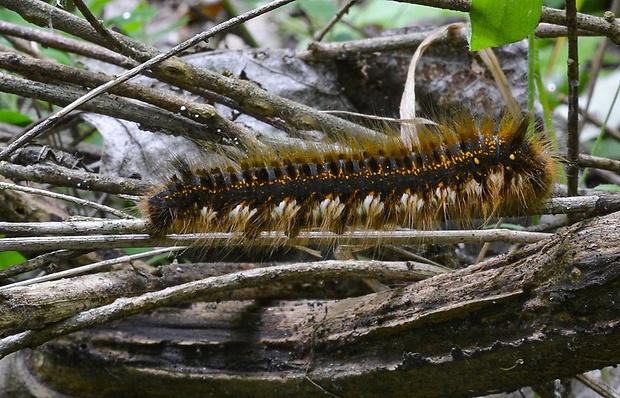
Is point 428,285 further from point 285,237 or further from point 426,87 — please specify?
point 426,87

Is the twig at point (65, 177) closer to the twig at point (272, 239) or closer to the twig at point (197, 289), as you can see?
the twig at point (272, 239)

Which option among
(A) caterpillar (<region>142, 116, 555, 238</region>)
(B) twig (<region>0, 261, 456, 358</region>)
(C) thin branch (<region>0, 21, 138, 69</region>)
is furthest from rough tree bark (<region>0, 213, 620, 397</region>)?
(C) thin branch (<region>0, 21, 138, 69</region>)

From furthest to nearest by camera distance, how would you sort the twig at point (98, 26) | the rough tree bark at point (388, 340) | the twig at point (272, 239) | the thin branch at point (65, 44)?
1. the thin branch at point (65, 44)
2. the twig at point (98, 26)
3. the twig at point (272, 239)
4. the rough tree bark at point (388, 340)

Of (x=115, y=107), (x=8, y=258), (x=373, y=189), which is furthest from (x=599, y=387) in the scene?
(x=8, y=258)

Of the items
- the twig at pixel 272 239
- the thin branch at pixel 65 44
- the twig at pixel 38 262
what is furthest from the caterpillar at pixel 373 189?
the thin branch at pixel 65 44

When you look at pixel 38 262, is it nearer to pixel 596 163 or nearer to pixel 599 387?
pixel 599 387

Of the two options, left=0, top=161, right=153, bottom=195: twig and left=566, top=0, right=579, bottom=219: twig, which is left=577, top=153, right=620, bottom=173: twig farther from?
left=0, top=161, right=153, bottom=195: twig
